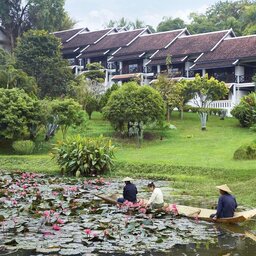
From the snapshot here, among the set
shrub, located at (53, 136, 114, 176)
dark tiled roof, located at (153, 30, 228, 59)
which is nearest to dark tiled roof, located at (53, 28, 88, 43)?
dark tiled roof, located at (153, 30, 228, 59)

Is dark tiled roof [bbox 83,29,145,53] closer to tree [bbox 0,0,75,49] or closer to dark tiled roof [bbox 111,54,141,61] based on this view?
dark tiled roof [bbox 111,54,141,61]

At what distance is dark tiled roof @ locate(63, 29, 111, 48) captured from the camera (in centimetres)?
5375

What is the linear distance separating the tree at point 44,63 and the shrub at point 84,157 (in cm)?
1908

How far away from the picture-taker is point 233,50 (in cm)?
4169

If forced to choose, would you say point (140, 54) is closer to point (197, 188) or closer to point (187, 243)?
point (197, 188)

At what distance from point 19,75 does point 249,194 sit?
76.3 ft

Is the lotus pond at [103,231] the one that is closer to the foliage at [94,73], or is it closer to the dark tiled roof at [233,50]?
the dark tiled roof at [233,50]

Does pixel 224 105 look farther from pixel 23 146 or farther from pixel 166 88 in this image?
pixel 23 146

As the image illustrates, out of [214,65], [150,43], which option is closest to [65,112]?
[214,65]

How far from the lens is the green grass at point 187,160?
17.4m

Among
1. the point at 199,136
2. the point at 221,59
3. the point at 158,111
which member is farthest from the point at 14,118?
the point at 221,59

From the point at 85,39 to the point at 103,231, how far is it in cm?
4729

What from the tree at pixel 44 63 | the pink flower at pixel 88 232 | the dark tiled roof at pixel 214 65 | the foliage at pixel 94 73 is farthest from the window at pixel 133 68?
the pink flower at pixel 88 232

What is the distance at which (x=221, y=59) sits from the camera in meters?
40.9
